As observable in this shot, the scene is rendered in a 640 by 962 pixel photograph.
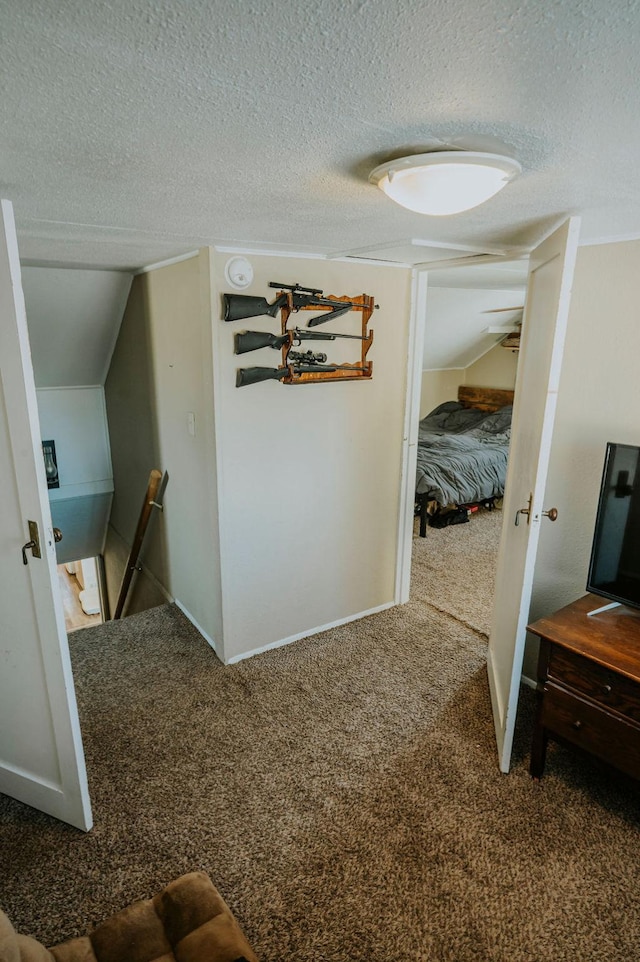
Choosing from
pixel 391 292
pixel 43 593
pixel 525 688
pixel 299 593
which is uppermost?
pixel 391 292

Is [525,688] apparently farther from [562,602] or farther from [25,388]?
[25,388]

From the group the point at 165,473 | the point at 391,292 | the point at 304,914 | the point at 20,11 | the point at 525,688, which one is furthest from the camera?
the point at 165,473

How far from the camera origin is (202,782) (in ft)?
6.44

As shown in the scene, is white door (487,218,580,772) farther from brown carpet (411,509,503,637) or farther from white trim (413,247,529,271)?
brown carpet (411,509,503,637)

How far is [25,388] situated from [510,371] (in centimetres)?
587

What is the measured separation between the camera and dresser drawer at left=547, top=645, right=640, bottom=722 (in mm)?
1649

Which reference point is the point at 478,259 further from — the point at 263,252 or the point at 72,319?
the point at 72,319

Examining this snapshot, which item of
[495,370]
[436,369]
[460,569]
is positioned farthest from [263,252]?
[495,370]

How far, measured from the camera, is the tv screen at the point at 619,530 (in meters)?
1.84

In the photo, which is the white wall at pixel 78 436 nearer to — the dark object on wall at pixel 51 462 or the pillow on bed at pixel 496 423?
the dark object on wall at pixel 51 462

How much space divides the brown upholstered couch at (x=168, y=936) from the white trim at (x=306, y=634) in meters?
A: 1.49

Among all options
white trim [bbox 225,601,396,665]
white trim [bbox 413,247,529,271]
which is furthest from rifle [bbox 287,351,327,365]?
white trim [bbox 225,601,396,665]

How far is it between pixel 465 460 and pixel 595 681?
3.22 m

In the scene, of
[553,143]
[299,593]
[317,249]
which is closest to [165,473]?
[299,593]
